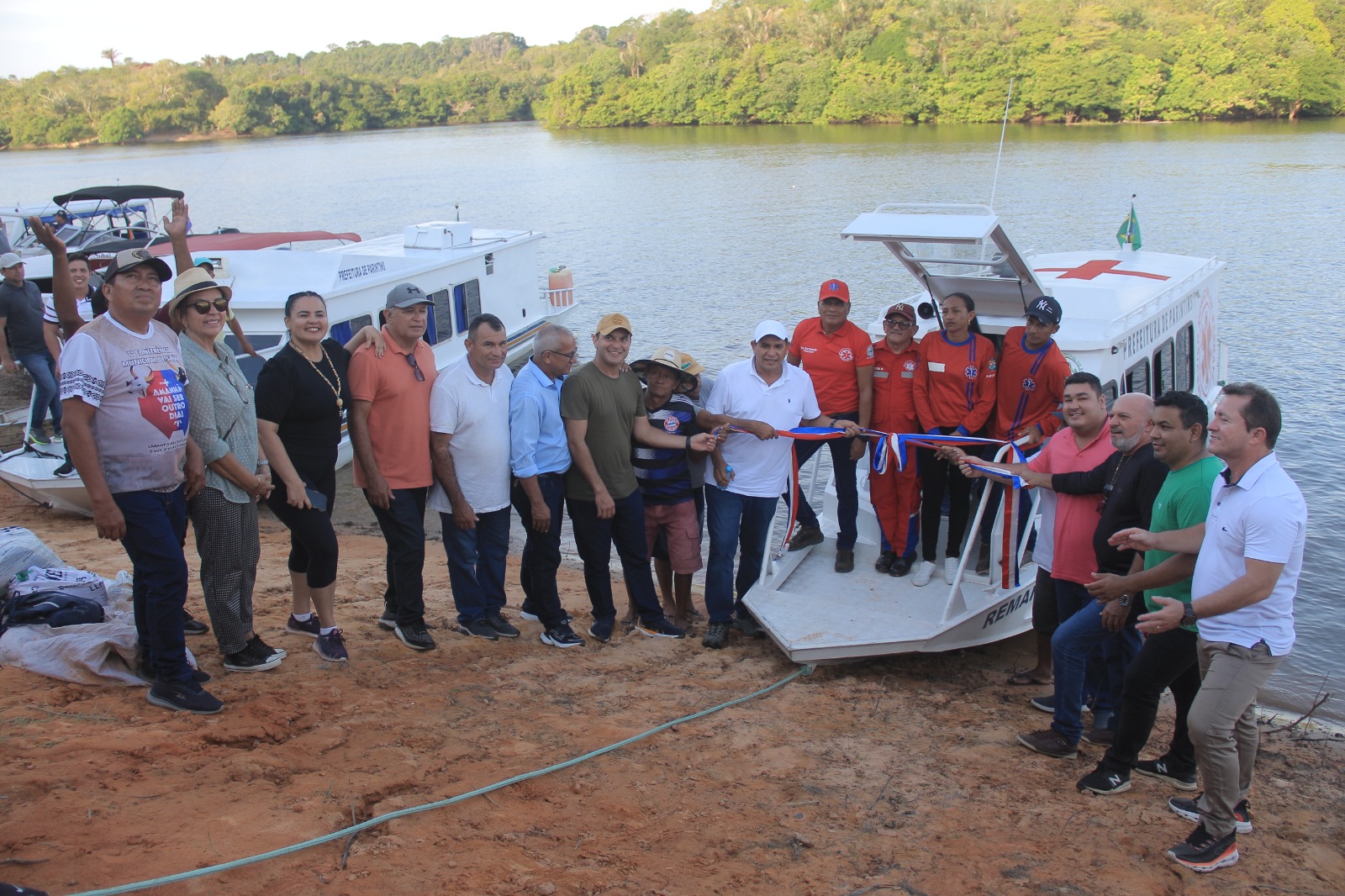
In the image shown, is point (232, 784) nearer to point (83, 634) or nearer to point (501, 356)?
point (83, 634)

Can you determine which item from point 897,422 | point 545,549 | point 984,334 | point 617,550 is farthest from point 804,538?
point 545,549

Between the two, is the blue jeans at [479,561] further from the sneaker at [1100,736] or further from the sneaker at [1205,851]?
the sneaker at [1205,851]

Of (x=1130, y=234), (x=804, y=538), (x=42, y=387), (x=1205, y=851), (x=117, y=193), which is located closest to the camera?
(x=1205, y=851)

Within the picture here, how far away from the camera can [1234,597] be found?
4.06m

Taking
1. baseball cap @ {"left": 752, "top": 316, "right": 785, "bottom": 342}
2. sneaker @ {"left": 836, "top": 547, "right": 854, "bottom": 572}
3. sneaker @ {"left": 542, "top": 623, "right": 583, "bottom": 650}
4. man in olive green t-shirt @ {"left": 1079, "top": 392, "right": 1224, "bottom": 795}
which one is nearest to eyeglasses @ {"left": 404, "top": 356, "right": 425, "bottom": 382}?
sneaker @ {"left": 542, "top": 623, "right": 583, "bottom": 650}

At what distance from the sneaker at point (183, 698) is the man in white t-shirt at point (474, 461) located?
171 centimetres

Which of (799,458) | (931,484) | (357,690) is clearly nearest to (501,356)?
(357,690)

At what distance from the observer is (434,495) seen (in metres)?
6.12

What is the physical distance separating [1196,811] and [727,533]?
3190mm

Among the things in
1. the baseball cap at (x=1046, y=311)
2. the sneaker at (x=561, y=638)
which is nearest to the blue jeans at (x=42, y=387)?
the sneaker at (x=561, y=638)

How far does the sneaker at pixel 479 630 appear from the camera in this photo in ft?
21.5

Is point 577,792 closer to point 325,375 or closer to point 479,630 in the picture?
point 479,630

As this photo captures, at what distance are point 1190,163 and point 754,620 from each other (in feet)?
135

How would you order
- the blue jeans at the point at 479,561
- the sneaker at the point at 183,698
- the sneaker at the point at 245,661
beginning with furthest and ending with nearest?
the blue jeans at the point at 479,561, the sneaker at the point at 245,661, the sneaker at the point at 183,698
